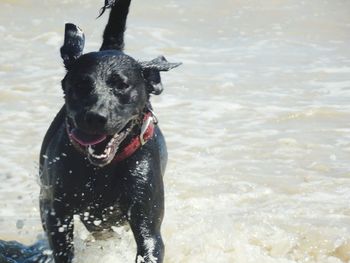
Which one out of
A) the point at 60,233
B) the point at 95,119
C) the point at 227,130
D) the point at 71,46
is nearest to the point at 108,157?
the point at 95,119

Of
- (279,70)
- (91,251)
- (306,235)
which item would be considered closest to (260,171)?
(306,235)

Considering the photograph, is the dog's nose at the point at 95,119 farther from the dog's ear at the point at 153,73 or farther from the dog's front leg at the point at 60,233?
the dog's front leg at the point at 60,233

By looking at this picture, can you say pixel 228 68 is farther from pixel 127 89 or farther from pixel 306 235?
pixel 127 89

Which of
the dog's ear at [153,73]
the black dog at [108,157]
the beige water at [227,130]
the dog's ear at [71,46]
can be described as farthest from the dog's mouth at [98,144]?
the beige water at [227,130]

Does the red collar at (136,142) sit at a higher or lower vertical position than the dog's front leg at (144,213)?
higher

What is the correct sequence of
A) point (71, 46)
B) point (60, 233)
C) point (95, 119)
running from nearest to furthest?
point (95, 119) < point (60, 233) < point (71, 46)

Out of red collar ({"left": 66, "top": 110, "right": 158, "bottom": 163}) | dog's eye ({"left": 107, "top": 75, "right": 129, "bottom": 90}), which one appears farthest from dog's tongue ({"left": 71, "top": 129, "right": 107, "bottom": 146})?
dog's eye ({"left": 107, "top": 75, "right": 129, "bottom": 90})

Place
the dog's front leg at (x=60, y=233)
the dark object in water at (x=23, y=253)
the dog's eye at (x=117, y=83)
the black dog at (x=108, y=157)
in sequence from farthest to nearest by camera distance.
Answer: the dark object in water at (x=23, y=253) < the dog's front leg at (x=60, y=233) < the dog's eye at (x=117, y=83) < the black dog at (x=108, y=157)

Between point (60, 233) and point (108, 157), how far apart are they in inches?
24.1

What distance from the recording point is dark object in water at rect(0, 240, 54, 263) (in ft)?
15.2

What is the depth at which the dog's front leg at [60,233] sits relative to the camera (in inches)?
156

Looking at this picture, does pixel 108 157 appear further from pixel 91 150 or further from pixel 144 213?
pixel 144 213

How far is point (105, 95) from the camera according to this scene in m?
3.70

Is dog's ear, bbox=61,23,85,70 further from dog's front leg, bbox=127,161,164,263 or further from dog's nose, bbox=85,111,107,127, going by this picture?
dog's front leg, bbox=127,161,164,263
